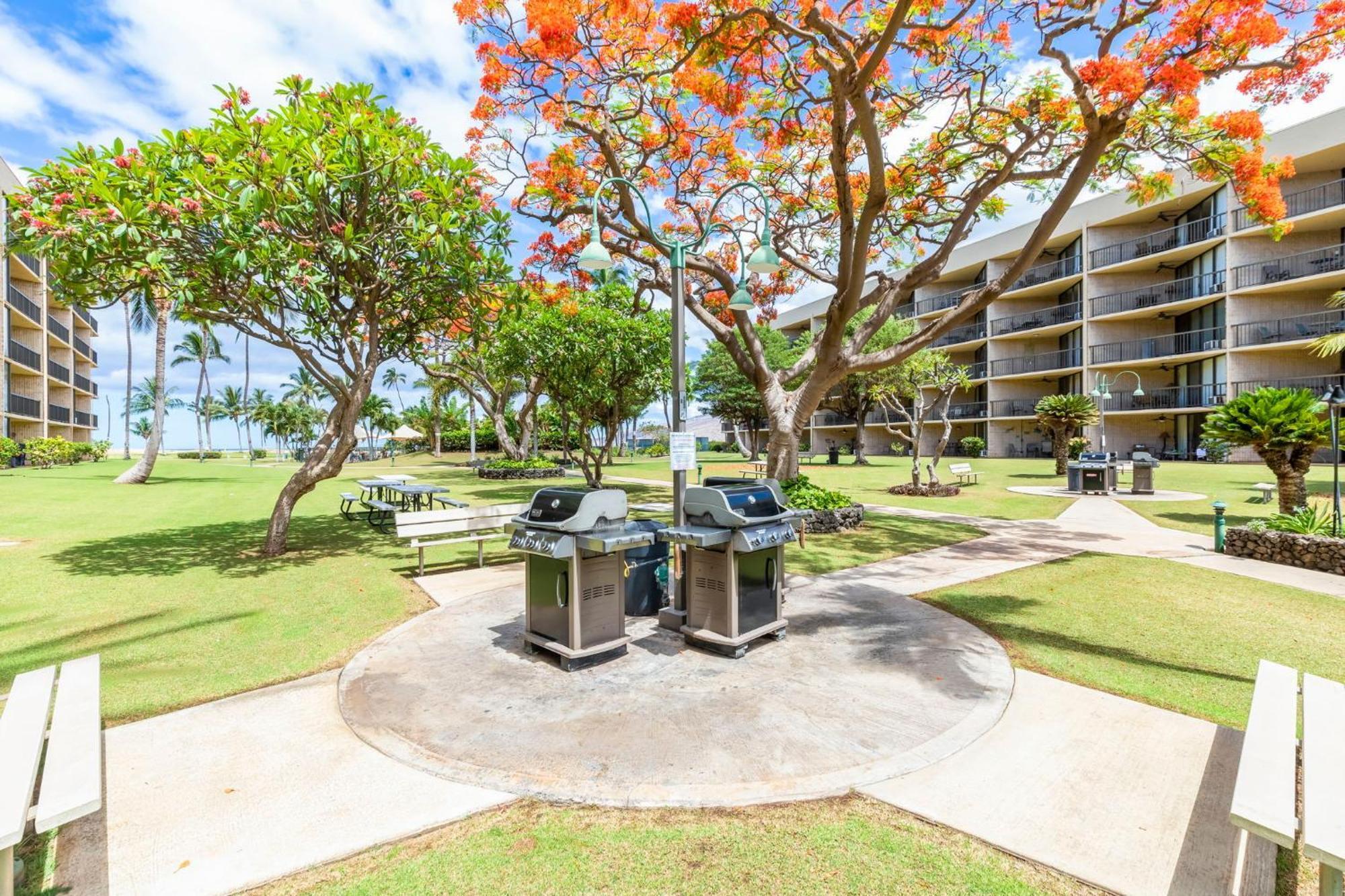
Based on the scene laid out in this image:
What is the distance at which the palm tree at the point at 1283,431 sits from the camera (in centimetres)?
1008

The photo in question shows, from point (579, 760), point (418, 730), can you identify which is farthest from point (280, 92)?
point (579, 760)

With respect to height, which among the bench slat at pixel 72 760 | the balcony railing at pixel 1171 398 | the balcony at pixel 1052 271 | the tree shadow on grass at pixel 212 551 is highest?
the balcony at pixel 1052 271

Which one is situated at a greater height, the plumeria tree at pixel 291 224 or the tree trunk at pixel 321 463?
the plumeria tree at pixel 291 224

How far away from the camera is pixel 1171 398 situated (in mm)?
30109

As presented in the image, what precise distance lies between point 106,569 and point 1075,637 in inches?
497

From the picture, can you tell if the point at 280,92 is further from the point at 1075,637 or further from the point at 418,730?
the point at 1075,637

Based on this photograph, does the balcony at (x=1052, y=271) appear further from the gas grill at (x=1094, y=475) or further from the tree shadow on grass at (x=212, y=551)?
the tree shadow on grass at (x=212, y=551)

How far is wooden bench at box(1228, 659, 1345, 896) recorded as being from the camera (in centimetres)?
195

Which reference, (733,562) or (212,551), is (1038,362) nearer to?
(733,562)

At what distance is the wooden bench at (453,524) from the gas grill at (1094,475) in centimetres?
1809

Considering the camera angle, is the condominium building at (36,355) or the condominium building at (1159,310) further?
the condominium building at (36,355)

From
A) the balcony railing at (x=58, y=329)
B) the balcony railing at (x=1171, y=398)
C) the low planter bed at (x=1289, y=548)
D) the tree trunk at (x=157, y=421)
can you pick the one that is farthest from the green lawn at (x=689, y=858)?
the balcony railing at (x=58, y=329)

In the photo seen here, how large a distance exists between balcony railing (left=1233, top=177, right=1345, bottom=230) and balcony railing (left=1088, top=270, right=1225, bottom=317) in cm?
323

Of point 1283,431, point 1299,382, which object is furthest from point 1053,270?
point 1283,431
